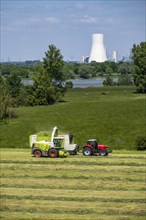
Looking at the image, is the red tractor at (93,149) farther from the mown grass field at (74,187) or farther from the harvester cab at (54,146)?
the harvester cab at (54,146)

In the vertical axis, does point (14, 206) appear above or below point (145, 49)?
below

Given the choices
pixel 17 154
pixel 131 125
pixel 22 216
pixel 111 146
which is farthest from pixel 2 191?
pixel 131 125

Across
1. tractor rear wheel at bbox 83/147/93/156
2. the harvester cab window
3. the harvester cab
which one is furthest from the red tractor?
the harvester cab window

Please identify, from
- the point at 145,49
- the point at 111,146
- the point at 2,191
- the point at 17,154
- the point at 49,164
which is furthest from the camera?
the point at 145,49

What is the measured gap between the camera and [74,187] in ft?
72.3

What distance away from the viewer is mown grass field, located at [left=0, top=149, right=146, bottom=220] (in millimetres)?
18531

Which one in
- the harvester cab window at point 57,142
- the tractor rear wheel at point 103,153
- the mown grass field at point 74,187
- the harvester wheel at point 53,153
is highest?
the harvester cab window at point 57,142

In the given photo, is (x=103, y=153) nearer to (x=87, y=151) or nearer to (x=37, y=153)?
(x=87, y=151)

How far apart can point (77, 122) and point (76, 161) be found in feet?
74.8

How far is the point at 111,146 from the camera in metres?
37.2

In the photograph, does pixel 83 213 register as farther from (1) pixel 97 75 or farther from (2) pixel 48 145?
(1) pixel 97 75

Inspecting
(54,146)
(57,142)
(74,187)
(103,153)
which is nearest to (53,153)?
(54,146)

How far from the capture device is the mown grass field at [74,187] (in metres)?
18.5

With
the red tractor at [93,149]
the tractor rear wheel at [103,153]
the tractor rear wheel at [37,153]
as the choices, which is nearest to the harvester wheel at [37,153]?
the tractor rear wheel at [37,153]
